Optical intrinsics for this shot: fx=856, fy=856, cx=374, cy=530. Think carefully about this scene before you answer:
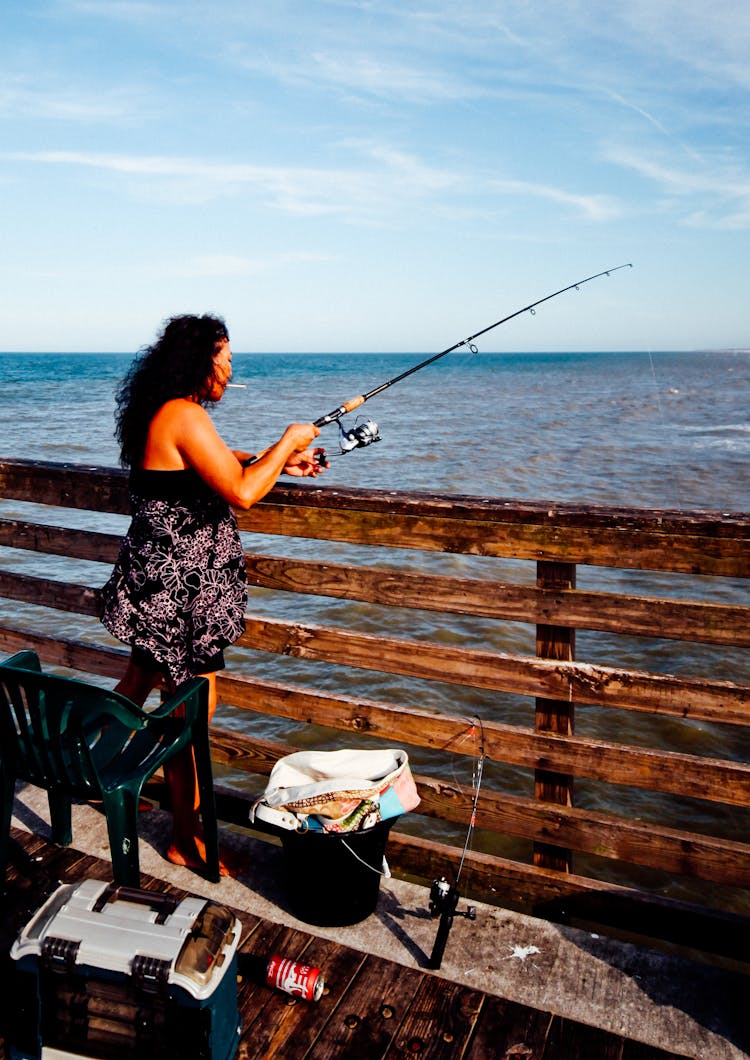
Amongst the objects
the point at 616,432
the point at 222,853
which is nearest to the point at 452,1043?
the point at 222,853

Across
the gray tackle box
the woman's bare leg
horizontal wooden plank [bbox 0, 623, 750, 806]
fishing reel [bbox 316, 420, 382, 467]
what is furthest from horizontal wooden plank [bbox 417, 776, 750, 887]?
fishing reel [bbox 316, 420, 382, 467]

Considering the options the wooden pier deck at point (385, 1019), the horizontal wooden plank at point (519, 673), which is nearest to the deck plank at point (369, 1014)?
the wooden pier deck at point (385, 1019)

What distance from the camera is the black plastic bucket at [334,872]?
8.97 feet

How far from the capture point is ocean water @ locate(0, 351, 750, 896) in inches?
243

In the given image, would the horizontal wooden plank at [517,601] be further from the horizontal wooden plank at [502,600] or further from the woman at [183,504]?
the woman at [183,504]

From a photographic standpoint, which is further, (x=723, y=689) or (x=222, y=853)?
(x=222, y=853)

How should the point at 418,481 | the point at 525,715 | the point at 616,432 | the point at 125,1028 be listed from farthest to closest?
the point at 616,432 < the point at 418,481 < the point at 525,715 < the point at 125,1028

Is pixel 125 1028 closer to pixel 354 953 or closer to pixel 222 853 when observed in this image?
pixel 354 953

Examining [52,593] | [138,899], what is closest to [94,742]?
[138,899]

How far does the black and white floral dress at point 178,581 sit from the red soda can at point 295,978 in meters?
0.96

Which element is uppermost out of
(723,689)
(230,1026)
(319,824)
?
(723,689)

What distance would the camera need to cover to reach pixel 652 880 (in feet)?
15.6

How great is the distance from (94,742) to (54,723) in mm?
439

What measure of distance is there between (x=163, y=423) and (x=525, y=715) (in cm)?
454
